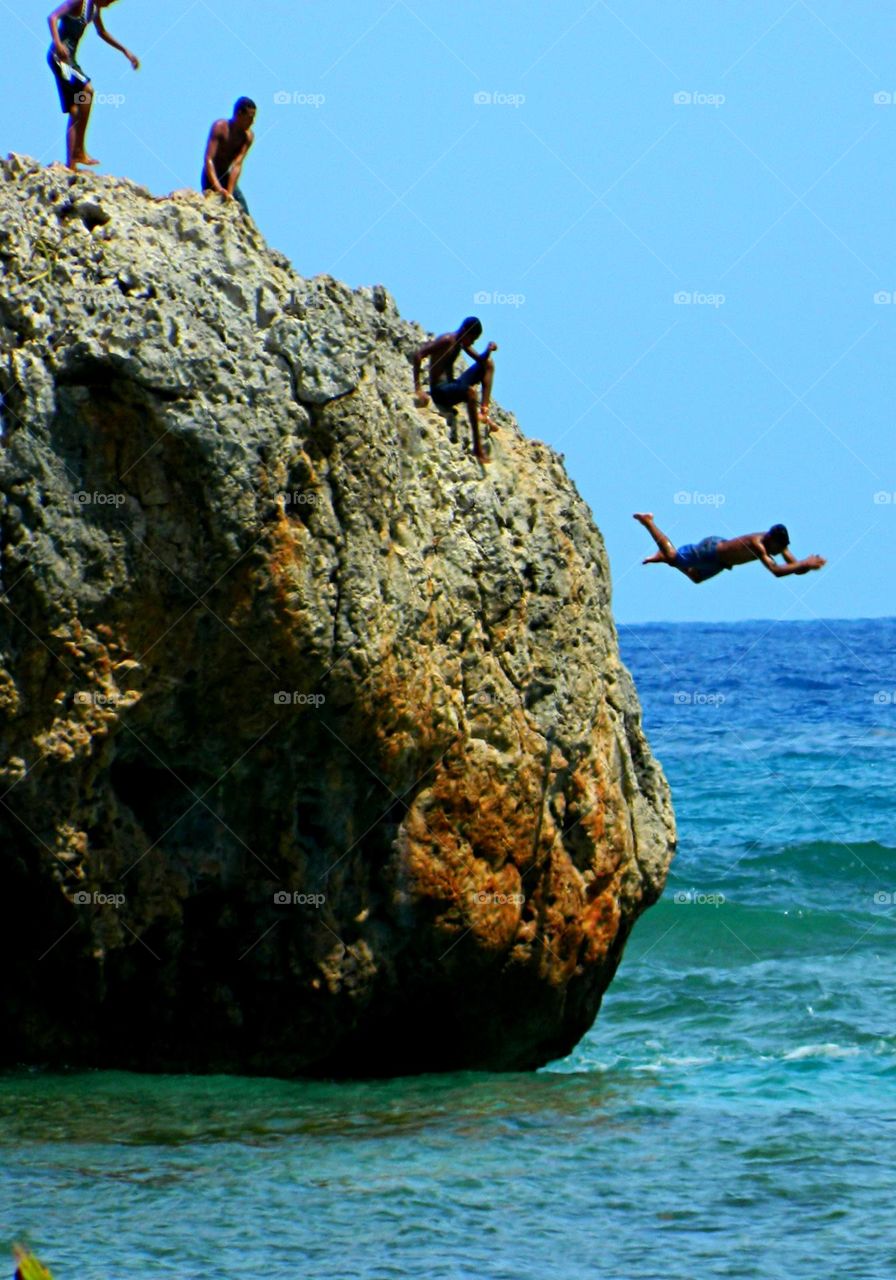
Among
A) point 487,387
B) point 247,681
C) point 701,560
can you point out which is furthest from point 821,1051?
point 247,681

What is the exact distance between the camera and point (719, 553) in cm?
1291

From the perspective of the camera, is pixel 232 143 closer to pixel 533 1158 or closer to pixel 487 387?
pixel 487 387

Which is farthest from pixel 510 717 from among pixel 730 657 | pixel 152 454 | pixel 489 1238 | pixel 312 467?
pixel 730 657

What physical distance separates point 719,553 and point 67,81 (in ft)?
17.7

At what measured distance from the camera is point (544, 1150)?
9969 millimetres

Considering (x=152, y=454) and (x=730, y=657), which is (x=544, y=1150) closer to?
(x=152, y=454)

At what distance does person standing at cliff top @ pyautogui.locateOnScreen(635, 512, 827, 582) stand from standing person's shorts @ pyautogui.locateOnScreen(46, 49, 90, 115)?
4637mm

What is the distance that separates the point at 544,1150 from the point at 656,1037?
4511mm

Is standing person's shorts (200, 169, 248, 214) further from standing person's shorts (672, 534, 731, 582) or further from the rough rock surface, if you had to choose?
standing person's shorts (672, 534, 731, 582)

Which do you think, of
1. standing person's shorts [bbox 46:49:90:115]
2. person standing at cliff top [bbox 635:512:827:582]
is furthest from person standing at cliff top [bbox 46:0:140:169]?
person standing at cliff top [bbox 635:512:827:582]

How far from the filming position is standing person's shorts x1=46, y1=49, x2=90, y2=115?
1127cm

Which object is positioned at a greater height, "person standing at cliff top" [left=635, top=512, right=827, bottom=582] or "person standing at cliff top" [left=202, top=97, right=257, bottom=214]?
"person standing at cliff top" [left=202, top=97, right=257, bottom=214]

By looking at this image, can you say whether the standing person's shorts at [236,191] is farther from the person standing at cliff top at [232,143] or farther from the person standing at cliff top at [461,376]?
the person standing at cliff top at [461,376]

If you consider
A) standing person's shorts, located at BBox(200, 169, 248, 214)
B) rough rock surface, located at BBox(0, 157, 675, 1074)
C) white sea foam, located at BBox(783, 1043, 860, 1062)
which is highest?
standing person's shorts, located at BBox(200, 169, 248, 214)
